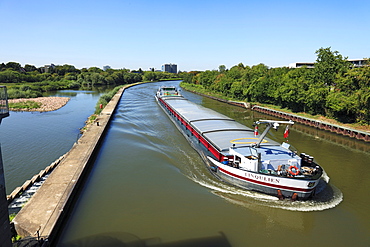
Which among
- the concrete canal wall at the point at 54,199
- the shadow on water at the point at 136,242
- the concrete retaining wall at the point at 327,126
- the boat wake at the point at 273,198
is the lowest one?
the shadow on water at the point at 136,242

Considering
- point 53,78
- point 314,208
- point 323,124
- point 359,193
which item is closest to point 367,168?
point 359,193

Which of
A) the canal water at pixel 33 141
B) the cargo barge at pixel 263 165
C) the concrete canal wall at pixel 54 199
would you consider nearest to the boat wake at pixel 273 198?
the cargo barge at pixel 263 165

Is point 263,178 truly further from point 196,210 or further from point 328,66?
point 328,66

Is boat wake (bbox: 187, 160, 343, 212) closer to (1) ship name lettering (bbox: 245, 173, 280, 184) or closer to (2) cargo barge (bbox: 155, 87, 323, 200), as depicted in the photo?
(2) cargo barge (bbox: 155, 87, 323, 200)

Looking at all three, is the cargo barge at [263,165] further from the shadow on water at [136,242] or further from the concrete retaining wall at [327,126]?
the concrete retaining wall at [327,126]

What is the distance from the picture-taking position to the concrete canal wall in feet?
28.3

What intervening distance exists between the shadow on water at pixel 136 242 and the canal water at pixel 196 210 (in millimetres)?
36

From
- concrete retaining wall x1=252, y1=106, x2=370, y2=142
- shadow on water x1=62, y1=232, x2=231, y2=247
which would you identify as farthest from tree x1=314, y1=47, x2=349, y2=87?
shadow on water x1=62, y1=232, x2=231, y2=247

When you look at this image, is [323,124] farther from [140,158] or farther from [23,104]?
[23,104]

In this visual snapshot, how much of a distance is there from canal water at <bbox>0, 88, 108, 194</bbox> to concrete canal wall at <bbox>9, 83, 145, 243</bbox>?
2688 mm

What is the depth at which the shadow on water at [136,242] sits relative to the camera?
29.4ft

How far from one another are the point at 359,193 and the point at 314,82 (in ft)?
79.0

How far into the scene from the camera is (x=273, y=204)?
11.4 m

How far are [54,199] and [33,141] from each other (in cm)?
1368
